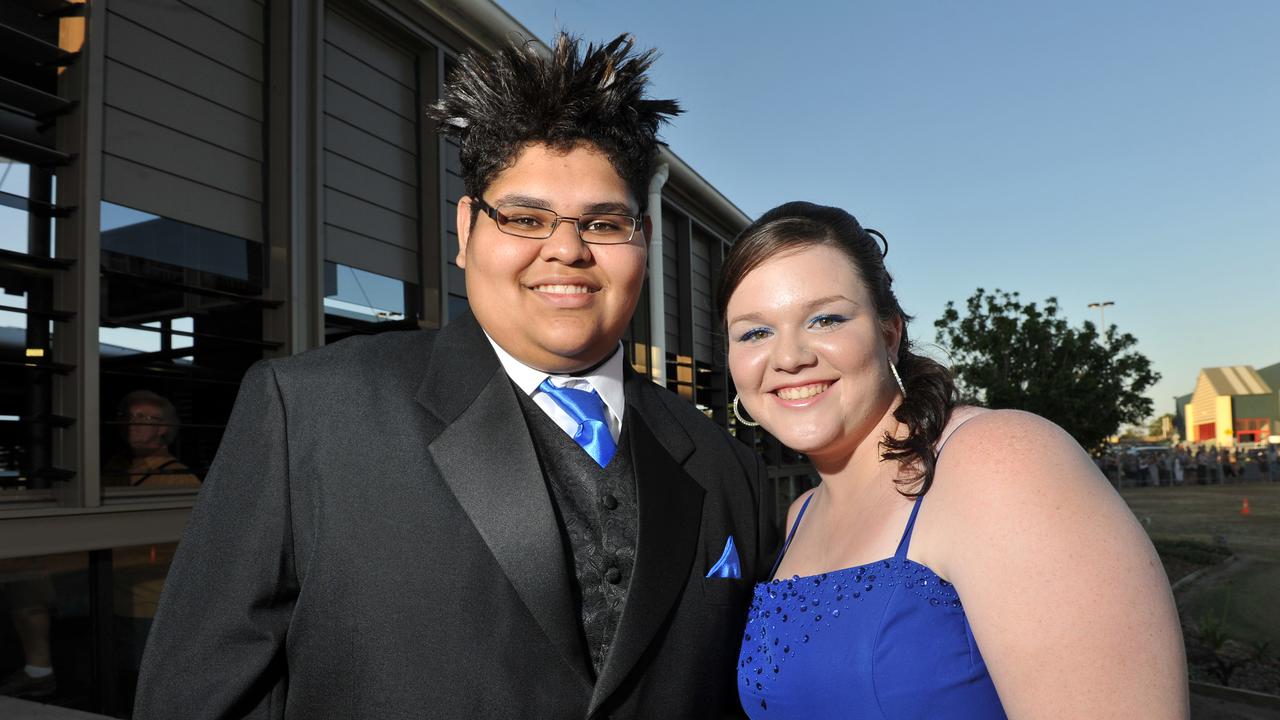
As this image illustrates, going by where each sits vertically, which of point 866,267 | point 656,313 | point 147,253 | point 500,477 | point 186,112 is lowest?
point 500,477

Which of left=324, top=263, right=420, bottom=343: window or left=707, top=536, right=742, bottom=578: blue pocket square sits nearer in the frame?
left=707, top=536, right=742, bottom=578: blue pocket square

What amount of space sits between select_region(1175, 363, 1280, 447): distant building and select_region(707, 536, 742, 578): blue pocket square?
239 feet

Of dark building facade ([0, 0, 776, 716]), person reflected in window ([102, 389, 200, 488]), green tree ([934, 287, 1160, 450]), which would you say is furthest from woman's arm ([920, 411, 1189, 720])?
green tree ([934, 287, 1160, 450])

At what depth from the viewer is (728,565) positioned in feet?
6.50

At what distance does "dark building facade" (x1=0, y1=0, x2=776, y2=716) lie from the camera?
13.5 feet

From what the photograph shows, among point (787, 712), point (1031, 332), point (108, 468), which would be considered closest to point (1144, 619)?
point (787, 712)

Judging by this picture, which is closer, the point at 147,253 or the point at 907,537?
the point at 907,537

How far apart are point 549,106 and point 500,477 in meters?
0.80

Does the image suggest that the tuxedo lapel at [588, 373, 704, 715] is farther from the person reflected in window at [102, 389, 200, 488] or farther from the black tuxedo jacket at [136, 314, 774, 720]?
the person reflected in window at [102, 389, 200, 488]

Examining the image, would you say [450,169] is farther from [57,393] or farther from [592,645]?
[592,645]

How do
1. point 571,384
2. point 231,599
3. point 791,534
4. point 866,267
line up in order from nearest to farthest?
point 231,599 < point 571,384 < point 866,267 < point 791,534

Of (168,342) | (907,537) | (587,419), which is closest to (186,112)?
(168,342)

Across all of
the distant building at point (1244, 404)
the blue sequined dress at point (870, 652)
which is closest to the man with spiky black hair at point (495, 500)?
the blue sequined dress at point (870, 652)

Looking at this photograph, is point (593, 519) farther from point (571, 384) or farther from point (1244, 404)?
point (1244, 404)
